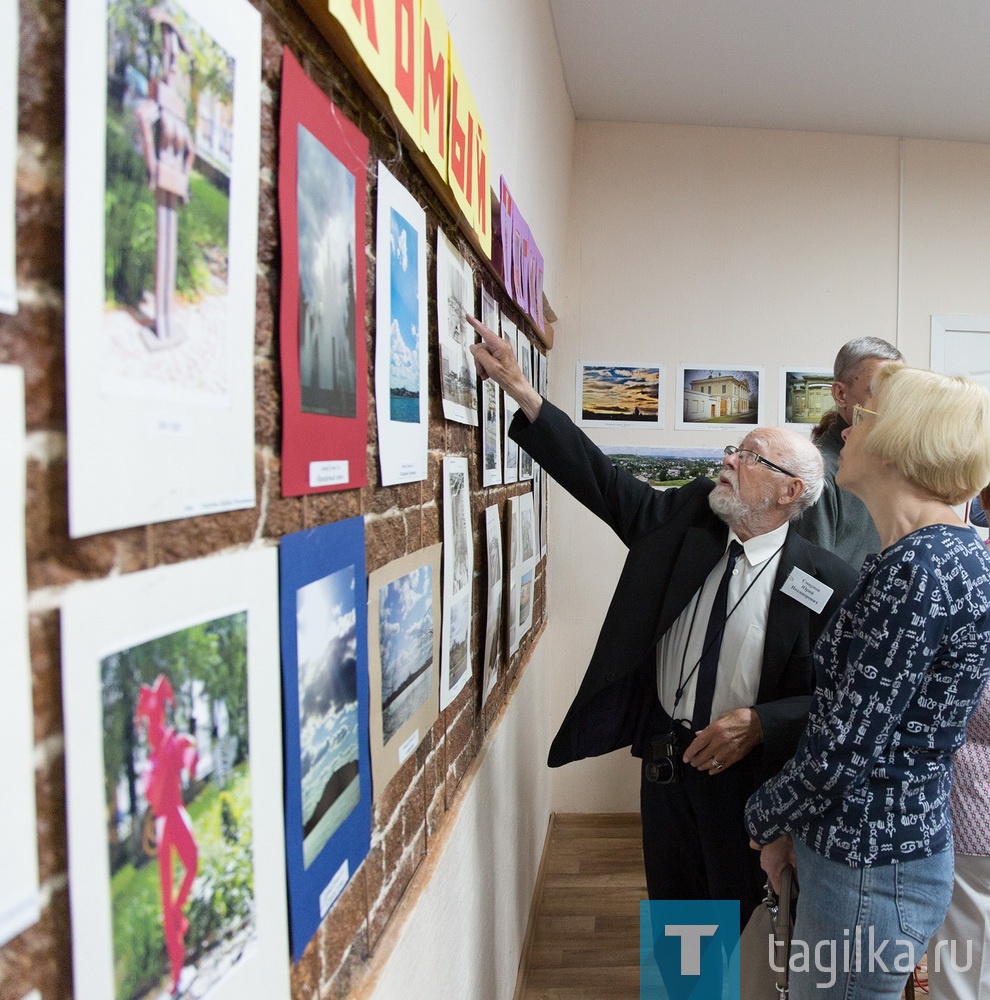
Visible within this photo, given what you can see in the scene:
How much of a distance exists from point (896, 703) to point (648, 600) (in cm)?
84

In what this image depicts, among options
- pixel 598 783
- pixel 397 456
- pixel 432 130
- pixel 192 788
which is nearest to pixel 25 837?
pixel 192 788

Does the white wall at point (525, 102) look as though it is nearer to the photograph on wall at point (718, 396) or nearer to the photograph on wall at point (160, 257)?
the photograph on wall at point (718, 396)

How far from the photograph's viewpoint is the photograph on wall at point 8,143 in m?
0.40

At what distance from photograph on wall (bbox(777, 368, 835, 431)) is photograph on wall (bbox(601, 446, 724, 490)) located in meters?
0.27

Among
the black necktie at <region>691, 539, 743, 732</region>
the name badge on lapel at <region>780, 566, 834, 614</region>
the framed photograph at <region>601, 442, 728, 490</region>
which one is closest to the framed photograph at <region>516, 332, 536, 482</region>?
the black necktie at <region>691, 539, 743, 732</region>

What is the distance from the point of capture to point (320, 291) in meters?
0.85

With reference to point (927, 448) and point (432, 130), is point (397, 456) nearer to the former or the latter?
point (432, 130)

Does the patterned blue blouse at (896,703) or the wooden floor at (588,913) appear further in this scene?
the wooden floor at (588,913)

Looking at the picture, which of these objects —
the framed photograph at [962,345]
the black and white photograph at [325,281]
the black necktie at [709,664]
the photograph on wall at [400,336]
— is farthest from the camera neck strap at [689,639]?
the framed photograph at [962,345]

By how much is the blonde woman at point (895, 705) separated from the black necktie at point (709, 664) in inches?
19.1

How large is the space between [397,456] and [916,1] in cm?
295

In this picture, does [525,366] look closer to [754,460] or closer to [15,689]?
[754,460]

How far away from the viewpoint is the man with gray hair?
2600 millimetres

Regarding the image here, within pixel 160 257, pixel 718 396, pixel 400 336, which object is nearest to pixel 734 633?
pixel 400 336
